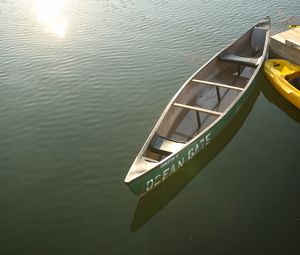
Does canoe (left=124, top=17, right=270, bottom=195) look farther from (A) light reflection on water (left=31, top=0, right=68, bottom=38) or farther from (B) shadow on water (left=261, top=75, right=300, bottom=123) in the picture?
(A) light reflection on water (left=31, top=0, right=68, bottom=38)

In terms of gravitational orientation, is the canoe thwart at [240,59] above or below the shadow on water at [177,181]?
above

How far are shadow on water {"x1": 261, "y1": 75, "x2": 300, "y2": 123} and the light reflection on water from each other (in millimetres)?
14762

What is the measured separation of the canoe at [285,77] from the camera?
46.2 ft

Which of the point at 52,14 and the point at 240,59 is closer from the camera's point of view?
the point at 240,59

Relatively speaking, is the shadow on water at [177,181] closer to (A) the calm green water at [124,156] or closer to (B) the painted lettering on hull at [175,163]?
(A) the calm green water at [124,156]

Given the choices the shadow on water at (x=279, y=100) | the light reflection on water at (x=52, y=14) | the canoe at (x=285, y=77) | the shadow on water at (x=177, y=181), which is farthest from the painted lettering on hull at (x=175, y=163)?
the light reflection on water at (x=52, y=14)

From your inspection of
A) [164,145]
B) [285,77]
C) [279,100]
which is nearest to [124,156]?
[164,145]

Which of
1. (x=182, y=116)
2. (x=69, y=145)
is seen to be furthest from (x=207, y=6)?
(x=69, y=145)

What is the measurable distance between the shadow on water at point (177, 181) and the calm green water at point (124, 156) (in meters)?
0.04

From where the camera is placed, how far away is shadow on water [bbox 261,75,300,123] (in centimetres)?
1448

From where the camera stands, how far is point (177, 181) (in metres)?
11.5

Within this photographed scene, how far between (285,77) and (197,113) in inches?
204

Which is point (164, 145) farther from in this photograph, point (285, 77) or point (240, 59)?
point (240, 59)

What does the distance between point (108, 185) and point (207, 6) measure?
20436 mm
